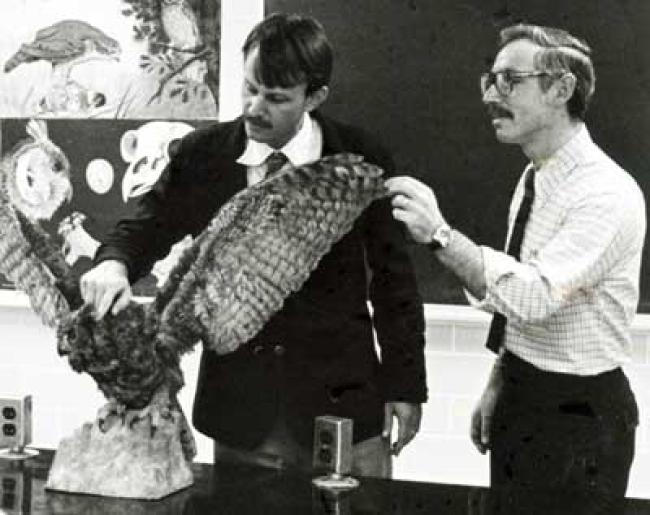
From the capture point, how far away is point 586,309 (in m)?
1.97

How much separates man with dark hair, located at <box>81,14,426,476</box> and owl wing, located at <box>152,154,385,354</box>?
48mm

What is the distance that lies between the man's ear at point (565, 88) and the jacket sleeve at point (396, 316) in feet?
1.10

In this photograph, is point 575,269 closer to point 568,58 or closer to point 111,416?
point 568,58

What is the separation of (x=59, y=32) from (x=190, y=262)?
25.7 inches

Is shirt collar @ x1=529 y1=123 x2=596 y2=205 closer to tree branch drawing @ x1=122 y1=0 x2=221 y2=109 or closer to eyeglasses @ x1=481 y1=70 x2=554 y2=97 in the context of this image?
eyeglasses @ x1=481 y1=70 x2=554 y2=97

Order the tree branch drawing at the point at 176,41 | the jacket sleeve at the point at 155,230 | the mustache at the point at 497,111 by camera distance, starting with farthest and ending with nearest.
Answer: the tree branch drawing at the point at 176,41 → the jacket sleeve at the point at 155,230 → the mustache at the point at 497,111

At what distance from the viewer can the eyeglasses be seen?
1.97 m

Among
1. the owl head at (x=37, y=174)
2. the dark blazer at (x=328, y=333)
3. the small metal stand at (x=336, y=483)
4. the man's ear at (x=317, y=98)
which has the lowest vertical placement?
the small metal stand at (x=336, y=483)

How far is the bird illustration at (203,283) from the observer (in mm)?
1933

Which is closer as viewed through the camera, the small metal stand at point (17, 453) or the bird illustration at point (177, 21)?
the small metal stand at point (17, 453)

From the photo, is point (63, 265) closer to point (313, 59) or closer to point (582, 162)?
point (313, 59)

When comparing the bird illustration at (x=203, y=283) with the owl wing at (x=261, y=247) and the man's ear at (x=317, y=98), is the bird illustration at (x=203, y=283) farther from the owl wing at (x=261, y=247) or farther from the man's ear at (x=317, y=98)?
the man's ear at (x=317, y=98)

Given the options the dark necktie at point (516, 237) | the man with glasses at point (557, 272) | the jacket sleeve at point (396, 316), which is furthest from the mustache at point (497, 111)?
the jacket sleeve at point (396, 316)

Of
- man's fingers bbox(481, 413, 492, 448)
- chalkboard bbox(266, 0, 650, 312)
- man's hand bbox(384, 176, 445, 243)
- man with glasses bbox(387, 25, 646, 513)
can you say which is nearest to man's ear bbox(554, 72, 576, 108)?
man with glasses bbox(387, 25, 646, 513)
